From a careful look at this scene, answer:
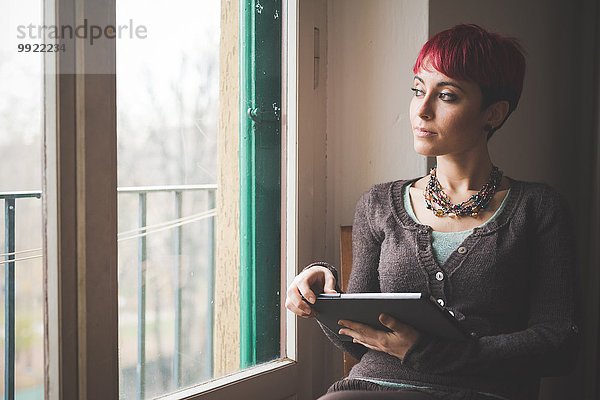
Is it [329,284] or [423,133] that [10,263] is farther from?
[423,133]

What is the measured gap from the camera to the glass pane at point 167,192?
62.4 inches

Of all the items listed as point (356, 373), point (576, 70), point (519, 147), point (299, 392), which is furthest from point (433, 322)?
point (576, 70)

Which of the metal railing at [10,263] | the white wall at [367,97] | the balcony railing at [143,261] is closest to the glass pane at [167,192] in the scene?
the balcony railing at [143,261]

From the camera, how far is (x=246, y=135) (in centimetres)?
189

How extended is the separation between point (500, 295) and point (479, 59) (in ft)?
1.62

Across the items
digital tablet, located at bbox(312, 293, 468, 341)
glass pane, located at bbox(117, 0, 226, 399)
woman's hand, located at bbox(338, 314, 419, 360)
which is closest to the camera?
digital tablet, located at bbox(312, 293, 468, 341)

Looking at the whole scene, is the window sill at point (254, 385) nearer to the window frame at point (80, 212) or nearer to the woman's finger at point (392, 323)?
the window frame at point (80, 212)

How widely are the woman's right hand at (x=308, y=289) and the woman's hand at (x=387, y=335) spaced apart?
80 millimetres

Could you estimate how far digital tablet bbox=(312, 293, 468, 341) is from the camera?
1186mm

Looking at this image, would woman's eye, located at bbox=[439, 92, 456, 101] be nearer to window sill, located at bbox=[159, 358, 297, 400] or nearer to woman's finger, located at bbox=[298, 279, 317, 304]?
woman's finger, located at bbox=[298, 279, 317, 304]

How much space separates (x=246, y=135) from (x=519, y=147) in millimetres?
878

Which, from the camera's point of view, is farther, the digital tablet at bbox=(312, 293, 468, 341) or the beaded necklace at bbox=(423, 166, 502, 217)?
the beaded necklace at bbox=(423, 166, 502, 217)

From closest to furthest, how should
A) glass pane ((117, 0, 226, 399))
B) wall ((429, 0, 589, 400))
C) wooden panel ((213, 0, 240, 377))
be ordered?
glass pane ((117, 0, 226, 399)) → wooden panel ((213, 0, 240, 377)) → wall ((429, 0, 589, 400))

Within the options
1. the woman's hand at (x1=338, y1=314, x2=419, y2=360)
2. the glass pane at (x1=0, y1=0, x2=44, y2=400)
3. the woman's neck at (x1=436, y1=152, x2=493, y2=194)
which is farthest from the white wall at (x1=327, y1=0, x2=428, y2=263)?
the glass pane at (x1=0, y1=0, x2=44, y2=400)
